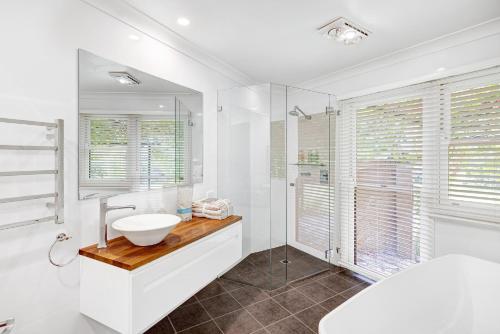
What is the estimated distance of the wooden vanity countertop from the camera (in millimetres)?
1392

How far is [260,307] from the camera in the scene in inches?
91.0

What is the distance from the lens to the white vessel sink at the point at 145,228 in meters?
1.51

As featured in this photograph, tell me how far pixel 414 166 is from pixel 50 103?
2991 mm

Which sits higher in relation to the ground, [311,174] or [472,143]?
[472,143]

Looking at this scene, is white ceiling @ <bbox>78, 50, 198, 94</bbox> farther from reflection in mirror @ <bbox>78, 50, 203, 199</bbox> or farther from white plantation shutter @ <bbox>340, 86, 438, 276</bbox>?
white plantation shutter @ <bbox>340, 86, 438, 276</bbox>

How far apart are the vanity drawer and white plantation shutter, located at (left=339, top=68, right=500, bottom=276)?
5.50 ft

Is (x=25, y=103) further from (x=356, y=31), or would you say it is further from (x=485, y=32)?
(x=485, y=32)

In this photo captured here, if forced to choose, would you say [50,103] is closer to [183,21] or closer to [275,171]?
[183,21]

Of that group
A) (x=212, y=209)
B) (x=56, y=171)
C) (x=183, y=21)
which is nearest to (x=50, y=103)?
(x=56, y=171)

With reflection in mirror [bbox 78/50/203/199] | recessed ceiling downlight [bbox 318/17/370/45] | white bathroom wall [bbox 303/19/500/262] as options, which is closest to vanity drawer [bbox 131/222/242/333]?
reflection in mirror [bbox 78/50/203/199]

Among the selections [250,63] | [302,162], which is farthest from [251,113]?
[302,162]

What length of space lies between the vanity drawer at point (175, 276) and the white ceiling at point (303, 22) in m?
1.72

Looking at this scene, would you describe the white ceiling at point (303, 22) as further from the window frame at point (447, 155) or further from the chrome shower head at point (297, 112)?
the chrome shower head at point (297, 112)

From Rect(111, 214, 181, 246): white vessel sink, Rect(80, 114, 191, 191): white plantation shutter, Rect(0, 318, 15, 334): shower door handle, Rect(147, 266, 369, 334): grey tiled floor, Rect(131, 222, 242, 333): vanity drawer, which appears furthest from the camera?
Rect(147, 266, 369, 334): grey tiled floor
